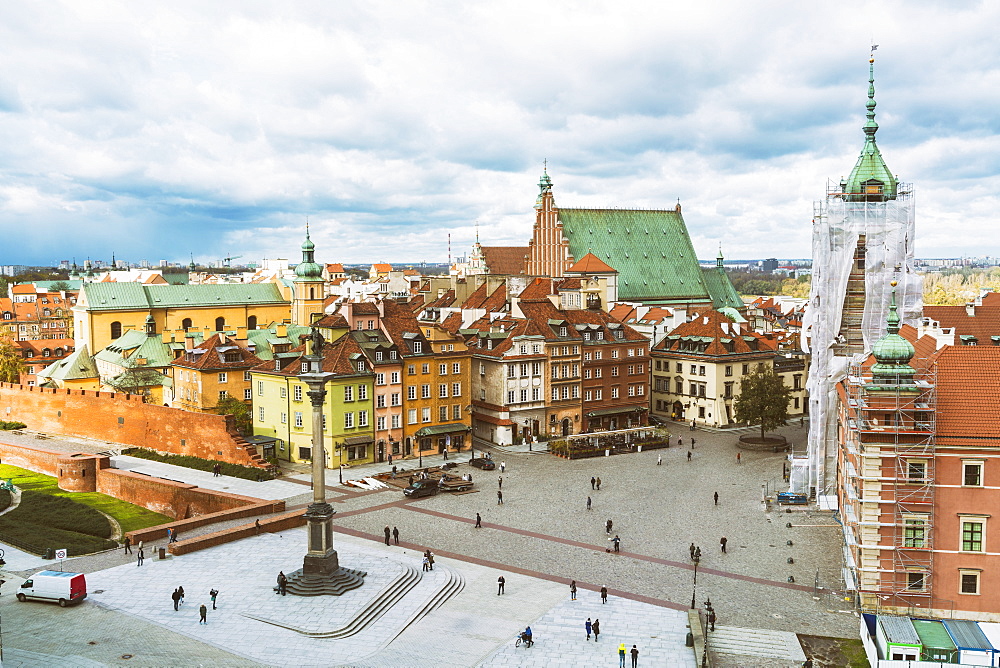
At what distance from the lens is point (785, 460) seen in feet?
→ 235

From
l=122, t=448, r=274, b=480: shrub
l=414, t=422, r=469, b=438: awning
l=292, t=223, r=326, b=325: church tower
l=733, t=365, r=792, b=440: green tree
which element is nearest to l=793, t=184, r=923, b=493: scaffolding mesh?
l=733, t=365, r=792, b=440: green tree

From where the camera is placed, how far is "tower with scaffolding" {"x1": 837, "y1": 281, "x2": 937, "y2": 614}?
38688mm

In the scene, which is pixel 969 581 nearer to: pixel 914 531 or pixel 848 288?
pixel 914 531

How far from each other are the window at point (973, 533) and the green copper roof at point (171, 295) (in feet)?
303

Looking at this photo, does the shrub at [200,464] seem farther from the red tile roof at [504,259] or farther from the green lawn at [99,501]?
the red tile roof at [504,259]

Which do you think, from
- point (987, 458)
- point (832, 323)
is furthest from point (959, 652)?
point (832, 323)

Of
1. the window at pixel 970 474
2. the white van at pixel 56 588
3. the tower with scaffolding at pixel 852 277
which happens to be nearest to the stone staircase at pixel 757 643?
the window at pixel 970 474

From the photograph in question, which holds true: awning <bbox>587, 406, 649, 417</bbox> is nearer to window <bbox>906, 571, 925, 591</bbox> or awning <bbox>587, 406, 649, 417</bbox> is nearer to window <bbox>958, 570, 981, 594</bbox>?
window <bbox>906, 571, 925, 591</bbox>

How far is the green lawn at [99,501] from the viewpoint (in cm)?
5950

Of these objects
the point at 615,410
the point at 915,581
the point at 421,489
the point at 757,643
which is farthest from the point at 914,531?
the point at 615,410

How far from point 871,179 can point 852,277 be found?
6865 mm

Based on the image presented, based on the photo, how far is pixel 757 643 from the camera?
3650cm

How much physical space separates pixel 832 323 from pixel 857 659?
3101 cm

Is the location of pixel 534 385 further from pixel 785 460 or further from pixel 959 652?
pixel 959 652
